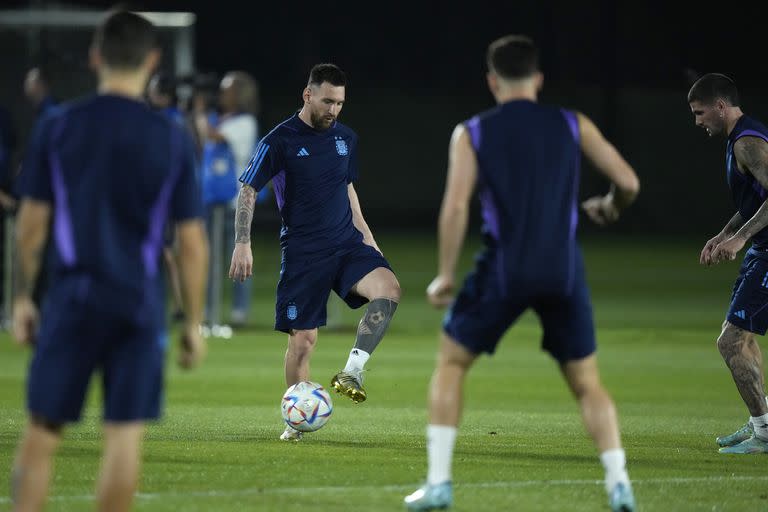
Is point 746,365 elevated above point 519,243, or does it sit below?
below

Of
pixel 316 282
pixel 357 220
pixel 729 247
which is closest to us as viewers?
pixel 729 247

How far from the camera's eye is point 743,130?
8.91 meters

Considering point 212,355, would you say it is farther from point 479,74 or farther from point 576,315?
point 479,74

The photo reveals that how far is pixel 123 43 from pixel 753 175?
4771mm

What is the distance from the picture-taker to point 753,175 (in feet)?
29.1

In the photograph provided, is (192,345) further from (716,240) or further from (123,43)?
(716,240)

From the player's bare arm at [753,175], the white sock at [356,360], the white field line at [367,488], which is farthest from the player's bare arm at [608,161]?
the white sock at [356,360]

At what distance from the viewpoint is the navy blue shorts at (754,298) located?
9078mm

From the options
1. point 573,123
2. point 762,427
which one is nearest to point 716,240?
point 762,427

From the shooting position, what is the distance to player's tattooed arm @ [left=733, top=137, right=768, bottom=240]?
8789 mm

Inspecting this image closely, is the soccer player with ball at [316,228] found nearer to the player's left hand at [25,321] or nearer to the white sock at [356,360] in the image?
the white sock at [356,360]

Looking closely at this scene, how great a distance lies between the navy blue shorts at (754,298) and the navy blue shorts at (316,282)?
238 centimetres

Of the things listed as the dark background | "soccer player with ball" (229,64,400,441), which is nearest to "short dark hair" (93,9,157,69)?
"soccer player with ball" (229,64,400,441)

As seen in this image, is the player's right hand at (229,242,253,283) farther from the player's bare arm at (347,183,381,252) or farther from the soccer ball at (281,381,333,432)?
the player's bare arm at (347,183,381,252)
